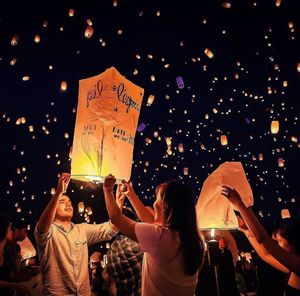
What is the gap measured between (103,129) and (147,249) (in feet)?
4.18

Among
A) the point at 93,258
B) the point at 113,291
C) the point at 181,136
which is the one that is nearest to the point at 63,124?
the point at 181,136

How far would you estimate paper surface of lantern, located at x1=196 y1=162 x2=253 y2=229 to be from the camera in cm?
312

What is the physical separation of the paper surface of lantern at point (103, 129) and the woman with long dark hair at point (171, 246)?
2.45 ft

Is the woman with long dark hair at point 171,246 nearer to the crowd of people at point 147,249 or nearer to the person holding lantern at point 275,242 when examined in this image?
the crowd of people at point 147,249

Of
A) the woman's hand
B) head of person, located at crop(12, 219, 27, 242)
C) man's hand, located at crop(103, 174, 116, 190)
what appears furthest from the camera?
head of person, located at crop(12, 219, 27, 242)

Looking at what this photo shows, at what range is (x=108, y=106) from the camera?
3.23 metres

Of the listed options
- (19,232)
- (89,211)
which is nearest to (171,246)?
(19,232)

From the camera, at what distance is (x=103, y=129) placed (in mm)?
3178

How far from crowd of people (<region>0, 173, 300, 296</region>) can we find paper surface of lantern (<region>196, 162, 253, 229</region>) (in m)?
0.15

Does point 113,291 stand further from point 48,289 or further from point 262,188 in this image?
point 262,188

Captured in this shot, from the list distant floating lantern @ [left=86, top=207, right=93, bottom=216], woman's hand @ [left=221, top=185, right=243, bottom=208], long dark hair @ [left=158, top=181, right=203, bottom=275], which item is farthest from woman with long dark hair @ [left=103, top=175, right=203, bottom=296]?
distant floating lantern @ [left=86, top=207, right=93, bottom=216]

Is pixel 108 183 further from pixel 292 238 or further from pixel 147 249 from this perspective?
pixel 292 238

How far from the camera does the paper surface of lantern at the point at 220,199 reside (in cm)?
312

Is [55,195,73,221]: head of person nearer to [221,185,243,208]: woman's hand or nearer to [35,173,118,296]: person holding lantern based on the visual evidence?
[35,173,118,296]: person holding lantern
